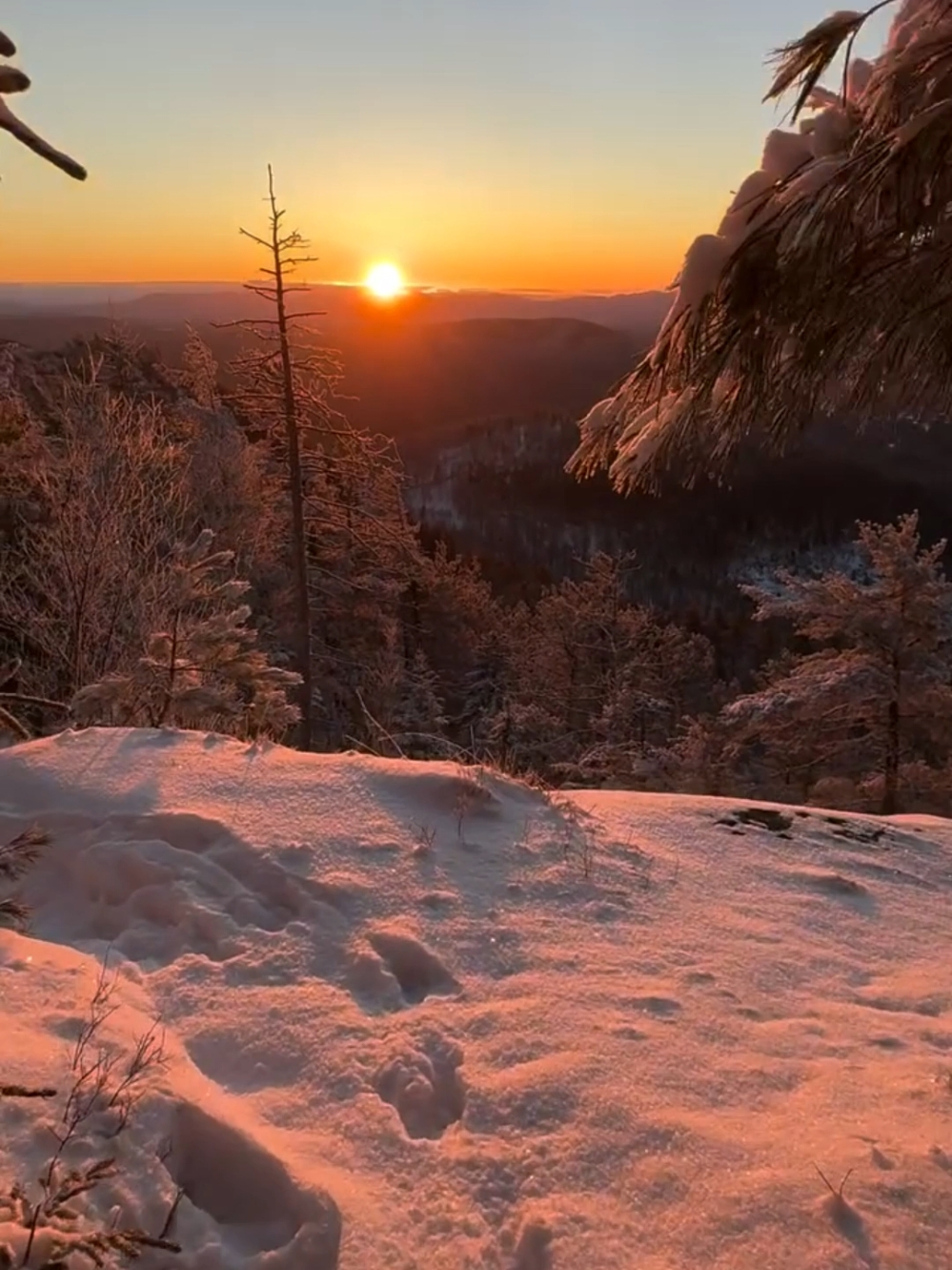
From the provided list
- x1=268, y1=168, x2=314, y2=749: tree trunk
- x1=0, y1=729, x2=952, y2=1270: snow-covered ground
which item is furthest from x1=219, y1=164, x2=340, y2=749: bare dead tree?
x1=0, y1=729, x2=952, y2=1270: snow-covered ground

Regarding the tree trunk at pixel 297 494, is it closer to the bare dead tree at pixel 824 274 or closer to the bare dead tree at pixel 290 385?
the bare dead tree at pixel 290 385

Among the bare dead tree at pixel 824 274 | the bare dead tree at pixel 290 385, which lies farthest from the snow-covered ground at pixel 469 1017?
the bare dead tree at pixel 290 385

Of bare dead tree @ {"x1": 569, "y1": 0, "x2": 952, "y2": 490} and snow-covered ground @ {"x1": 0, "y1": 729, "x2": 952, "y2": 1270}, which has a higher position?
bare dead tree @ {"x1": 569, "y1": 0, "x2": 952, "y2": 490}

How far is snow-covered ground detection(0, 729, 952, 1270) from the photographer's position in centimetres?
240

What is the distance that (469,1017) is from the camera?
10.9ft

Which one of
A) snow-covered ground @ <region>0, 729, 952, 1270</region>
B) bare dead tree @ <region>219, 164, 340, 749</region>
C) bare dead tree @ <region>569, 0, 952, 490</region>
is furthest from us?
bare dead tree @ <region>219, 164, 340, 749</region>

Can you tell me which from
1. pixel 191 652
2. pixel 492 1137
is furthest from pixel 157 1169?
pixel 191 652

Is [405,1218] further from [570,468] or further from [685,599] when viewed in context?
[685,599]

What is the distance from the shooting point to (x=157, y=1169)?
2.32m

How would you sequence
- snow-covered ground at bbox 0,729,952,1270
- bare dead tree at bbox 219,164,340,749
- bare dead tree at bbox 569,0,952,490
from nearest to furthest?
snow-covered ground at bbox 0,729,952,1270, bare dead tree at bbox 569,0,952,490, bare dead tree at bbox 219,164,340,749

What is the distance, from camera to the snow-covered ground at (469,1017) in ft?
7.88

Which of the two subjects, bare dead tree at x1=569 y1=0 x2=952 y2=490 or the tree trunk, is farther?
the tree trunk

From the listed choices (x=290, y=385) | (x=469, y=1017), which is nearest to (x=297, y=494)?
(x=290, y=385)

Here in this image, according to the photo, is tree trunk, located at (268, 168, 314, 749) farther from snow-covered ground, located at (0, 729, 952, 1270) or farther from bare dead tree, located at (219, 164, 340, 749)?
snow-covered ground, located at (0, 729, 952, 1270)
